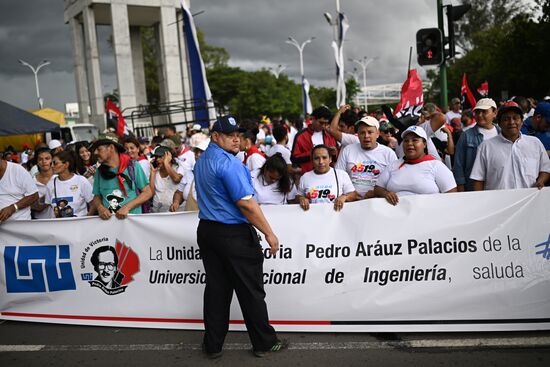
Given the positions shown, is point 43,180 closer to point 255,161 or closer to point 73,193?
point 73,193

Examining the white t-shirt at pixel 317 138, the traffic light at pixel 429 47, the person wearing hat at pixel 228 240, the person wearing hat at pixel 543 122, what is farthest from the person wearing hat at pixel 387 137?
the person wearing hat at pixel 228 240

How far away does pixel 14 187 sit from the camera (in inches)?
219

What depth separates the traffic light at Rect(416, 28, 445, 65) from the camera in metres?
9.34

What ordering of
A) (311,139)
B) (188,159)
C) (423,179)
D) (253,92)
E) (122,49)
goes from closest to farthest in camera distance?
(423,179), (311,139), (188,159), (122,49), (253,92)

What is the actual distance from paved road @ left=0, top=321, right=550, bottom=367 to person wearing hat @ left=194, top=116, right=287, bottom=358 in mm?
215

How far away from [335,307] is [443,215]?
1.24 meters

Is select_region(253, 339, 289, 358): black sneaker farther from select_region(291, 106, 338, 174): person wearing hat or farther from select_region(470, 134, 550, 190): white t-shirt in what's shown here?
select_region(291, 106, 338, 174): person wearing hat

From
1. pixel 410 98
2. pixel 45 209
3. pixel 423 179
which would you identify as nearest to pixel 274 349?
pixel 423 179

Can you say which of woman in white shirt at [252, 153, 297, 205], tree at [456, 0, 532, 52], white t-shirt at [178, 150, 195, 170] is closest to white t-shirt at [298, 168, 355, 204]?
woman in white shirt at [252, 153, 297, 205]

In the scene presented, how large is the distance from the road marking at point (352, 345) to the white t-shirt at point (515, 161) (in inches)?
58.0

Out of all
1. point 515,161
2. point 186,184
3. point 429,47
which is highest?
point 429,47

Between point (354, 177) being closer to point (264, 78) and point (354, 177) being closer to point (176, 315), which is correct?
point (176, 315)

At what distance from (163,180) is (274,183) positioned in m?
1.75

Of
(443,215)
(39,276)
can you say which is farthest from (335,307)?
(39,276)
